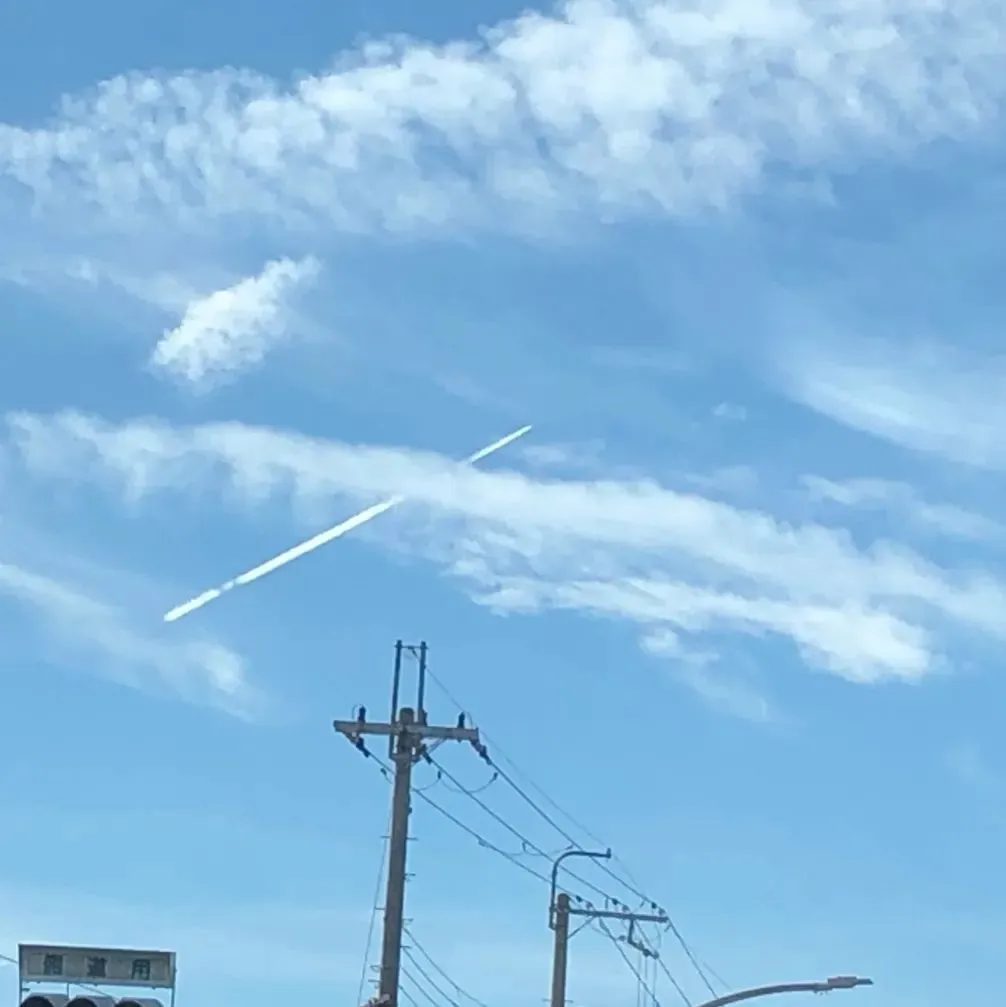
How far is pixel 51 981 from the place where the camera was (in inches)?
1501

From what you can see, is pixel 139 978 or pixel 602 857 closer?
pixel 139 978

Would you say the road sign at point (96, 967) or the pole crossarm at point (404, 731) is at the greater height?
the pole crossarm at point (404, 731)

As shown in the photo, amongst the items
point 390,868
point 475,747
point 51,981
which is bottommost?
point 51,981

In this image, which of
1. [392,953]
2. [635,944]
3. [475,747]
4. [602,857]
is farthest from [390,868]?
[635,944]

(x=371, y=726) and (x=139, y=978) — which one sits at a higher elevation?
(x=371, y=726)

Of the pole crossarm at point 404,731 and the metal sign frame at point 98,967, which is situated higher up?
the pole crossarm at point 404,731

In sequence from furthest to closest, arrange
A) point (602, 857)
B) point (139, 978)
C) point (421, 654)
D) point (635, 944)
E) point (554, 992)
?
point (635, 944) → point (602, 857) → point (554, 992) → point (421, 654) → point (139, 978)

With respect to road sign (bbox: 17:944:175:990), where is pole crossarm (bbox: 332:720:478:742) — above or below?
above

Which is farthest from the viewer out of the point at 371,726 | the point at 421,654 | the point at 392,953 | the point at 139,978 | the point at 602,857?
the point at 602,857

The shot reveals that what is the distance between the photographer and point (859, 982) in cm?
4659

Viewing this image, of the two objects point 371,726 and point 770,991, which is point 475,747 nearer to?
point 371,726

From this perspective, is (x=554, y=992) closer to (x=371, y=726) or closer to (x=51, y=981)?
(x=371, y=726)

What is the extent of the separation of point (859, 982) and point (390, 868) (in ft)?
30.9

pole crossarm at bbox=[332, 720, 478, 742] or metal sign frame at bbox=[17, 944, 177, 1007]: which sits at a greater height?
pole crossarm at bbox=[332, 720, 478, 742]
